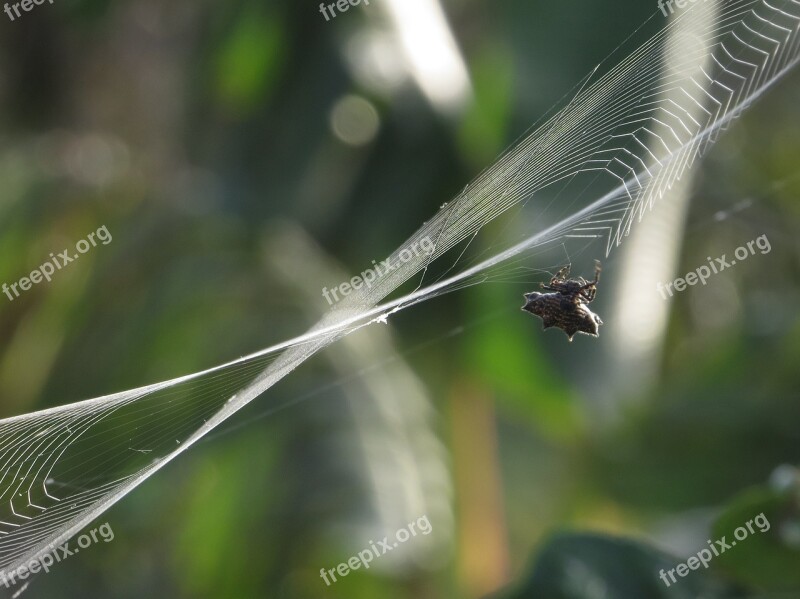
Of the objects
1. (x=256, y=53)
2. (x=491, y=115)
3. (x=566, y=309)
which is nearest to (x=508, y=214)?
(x=491, y=115)

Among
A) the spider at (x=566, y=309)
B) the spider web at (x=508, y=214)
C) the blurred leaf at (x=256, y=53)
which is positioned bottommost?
the spider at (x=566, y=309)

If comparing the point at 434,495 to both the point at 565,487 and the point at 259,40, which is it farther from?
the point at 259,40

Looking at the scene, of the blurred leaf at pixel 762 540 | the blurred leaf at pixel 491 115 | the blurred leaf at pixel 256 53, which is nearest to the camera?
the blurred leaf at pixel 762 540

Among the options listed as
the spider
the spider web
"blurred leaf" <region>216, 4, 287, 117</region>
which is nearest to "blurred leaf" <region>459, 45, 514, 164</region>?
the spider web

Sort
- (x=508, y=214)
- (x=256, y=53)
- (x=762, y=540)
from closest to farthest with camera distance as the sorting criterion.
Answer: (x=762, y=540) < (x=508, y=214) < (x=256, y=53)

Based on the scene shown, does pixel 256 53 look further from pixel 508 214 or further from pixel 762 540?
pixel 762 540

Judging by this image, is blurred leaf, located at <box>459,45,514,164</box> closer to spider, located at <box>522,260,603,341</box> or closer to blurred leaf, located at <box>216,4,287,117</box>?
blurred leaf, located at <box>216,4,287,117</box>

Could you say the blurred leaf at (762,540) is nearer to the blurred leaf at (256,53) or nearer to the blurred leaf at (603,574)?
the blurred leaf at (603,574)

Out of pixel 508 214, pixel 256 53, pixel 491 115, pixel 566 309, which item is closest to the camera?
pixel 566 309

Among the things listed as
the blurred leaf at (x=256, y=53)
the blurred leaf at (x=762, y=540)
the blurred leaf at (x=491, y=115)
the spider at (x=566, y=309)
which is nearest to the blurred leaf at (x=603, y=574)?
the blurred leaf at (x=762, y=540)
